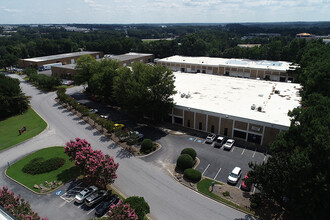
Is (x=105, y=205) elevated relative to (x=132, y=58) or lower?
lower

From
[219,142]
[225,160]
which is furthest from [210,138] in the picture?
[225,160]

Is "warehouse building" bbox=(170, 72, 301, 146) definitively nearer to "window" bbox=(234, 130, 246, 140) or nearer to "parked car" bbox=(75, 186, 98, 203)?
"window" bbox=(234, 130, 246, 140)

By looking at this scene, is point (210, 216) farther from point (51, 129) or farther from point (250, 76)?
point (250, 76)

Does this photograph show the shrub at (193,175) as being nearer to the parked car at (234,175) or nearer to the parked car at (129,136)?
the parked car at (234,175)

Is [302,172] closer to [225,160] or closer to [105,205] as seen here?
[225,160]

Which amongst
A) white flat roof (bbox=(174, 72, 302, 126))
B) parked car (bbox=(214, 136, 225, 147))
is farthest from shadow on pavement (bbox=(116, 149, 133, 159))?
white flat roof (bbox=(174, 72, 302, 126))

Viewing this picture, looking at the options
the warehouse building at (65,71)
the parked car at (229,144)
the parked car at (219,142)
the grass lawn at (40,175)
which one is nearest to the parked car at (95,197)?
the grass lawn at (40,175)

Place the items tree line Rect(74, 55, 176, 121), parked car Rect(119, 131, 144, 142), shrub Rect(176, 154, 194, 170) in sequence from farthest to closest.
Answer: tree line Rect(74, 55, 176, 121) → parked car Rect(119, 131, 144, 142) → shrub Rect(176, 154, 194, 170)
